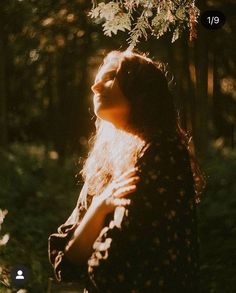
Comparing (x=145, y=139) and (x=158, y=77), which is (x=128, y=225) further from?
(x=158, y=77)

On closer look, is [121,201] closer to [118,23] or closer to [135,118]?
[135,118]

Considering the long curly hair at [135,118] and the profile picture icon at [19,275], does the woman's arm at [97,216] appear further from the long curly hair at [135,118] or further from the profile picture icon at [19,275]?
the profile picture icon at [19,275]

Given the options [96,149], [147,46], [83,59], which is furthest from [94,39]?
[96,149]

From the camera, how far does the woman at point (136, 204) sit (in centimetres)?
190

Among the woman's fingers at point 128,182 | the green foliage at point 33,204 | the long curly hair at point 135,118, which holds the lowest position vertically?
the green foliage at point 33,204

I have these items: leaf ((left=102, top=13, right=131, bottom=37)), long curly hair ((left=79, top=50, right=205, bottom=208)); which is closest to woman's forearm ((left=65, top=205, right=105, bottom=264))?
long curly hair ((left=79, top=50, right=205, bottom=208))

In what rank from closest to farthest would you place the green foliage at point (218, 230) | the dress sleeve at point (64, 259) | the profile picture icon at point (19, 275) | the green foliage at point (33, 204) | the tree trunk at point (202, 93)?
the dress sleeve at point (64, 259)
the profile picture icon at point (19, 275)
the green foliage at point (218, 230)
the green foliage at point (33, 204)
the tree trunk at point (202, 93)

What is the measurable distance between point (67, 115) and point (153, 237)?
22273 mm

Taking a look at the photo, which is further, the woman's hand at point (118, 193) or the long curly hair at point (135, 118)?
the long curly hair at point (135, 118)

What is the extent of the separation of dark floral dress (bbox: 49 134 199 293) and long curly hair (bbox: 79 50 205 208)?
0.07m

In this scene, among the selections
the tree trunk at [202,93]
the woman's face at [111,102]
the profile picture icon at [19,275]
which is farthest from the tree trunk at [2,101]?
the woman's face at [111,102]

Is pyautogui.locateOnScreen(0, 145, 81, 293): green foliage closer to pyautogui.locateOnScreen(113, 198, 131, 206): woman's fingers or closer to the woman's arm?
the woman's arm

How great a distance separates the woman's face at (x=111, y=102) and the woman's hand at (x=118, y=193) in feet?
0.72

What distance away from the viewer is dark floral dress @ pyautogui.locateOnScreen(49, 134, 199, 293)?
190 centimetres
